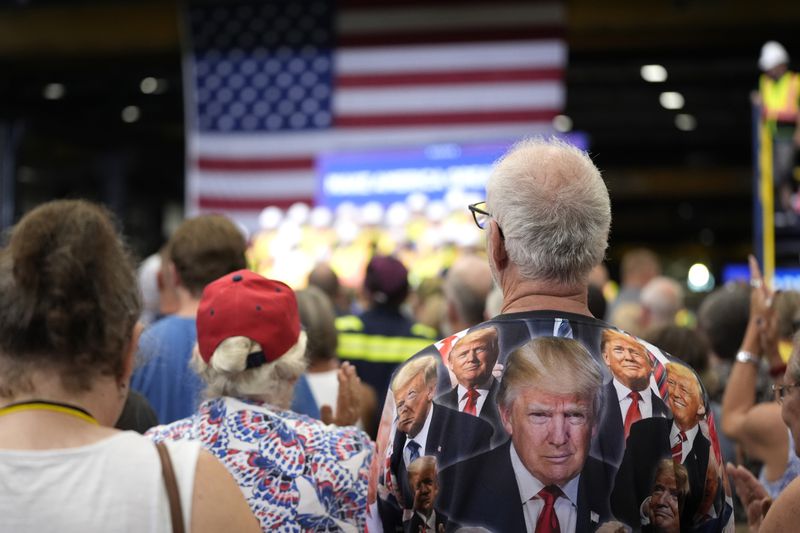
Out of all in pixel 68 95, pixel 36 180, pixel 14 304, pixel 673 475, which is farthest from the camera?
pixel 36 180

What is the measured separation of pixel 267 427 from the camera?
2.62 m

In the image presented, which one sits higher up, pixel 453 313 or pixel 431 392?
pixel 431 392

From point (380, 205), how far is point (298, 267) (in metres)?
1.61

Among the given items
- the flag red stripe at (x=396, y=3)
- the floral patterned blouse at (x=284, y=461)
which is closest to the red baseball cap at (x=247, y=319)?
the floral patterned blouse at (x=284, y=461)

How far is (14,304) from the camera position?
69.6 inches

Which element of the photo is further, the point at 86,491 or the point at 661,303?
the point at 661,303

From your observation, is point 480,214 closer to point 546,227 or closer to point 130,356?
point 546,227

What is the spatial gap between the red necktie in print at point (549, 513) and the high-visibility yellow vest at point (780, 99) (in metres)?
6.45

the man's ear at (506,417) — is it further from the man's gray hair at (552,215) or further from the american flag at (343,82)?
the american flag at (343,82)

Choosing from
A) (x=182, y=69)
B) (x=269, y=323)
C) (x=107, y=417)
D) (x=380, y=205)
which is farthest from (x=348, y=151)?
(x=107, y=417)

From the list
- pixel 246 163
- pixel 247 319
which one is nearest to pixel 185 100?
pixel 246 163

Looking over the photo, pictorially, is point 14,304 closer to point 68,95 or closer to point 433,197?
point 433,197

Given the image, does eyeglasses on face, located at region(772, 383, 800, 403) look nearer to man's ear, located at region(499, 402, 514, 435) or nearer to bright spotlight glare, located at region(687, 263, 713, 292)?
man's ear, located at region(499, 402, 514, 435)

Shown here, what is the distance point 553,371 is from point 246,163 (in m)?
10.3
